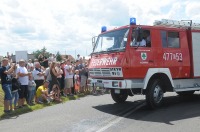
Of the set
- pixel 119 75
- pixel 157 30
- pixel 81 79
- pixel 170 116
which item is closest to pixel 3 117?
pixel 119 75

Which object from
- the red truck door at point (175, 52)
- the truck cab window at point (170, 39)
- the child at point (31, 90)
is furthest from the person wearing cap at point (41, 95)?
the truck cab window at point (170, 39)

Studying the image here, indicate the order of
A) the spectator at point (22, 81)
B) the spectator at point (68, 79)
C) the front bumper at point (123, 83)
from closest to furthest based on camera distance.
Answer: the front bumper at point (123, 83), the spectator at point (22, 81), the spectator at point (68, 79)

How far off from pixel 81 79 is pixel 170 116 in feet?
26.3

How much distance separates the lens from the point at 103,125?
820 centimetres

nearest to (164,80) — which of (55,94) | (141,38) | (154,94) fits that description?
(154,94)

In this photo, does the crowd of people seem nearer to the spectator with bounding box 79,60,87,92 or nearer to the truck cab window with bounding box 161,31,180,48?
the spectator with bounding box 79,60,87,92

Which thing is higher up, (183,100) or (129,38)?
(129,38)

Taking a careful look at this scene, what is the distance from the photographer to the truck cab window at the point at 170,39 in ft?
36.4

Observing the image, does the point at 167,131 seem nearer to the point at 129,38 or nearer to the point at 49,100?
the point at 129,38

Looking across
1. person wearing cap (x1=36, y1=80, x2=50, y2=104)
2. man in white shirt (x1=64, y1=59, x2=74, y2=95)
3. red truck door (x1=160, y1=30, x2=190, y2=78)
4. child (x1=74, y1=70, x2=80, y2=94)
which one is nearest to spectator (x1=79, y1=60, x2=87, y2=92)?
child (x1=74, y1=70, x2=80, y2=94)

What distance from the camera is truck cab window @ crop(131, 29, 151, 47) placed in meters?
10.2

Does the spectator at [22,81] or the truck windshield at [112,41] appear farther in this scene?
the spectator at [22,81]

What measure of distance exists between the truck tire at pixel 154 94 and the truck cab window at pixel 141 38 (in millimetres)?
1360

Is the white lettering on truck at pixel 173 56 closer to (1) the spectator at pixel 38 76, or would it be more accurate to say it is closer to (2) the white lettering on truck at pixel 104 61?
(2) the white lettering on truck at pixel 104 61
